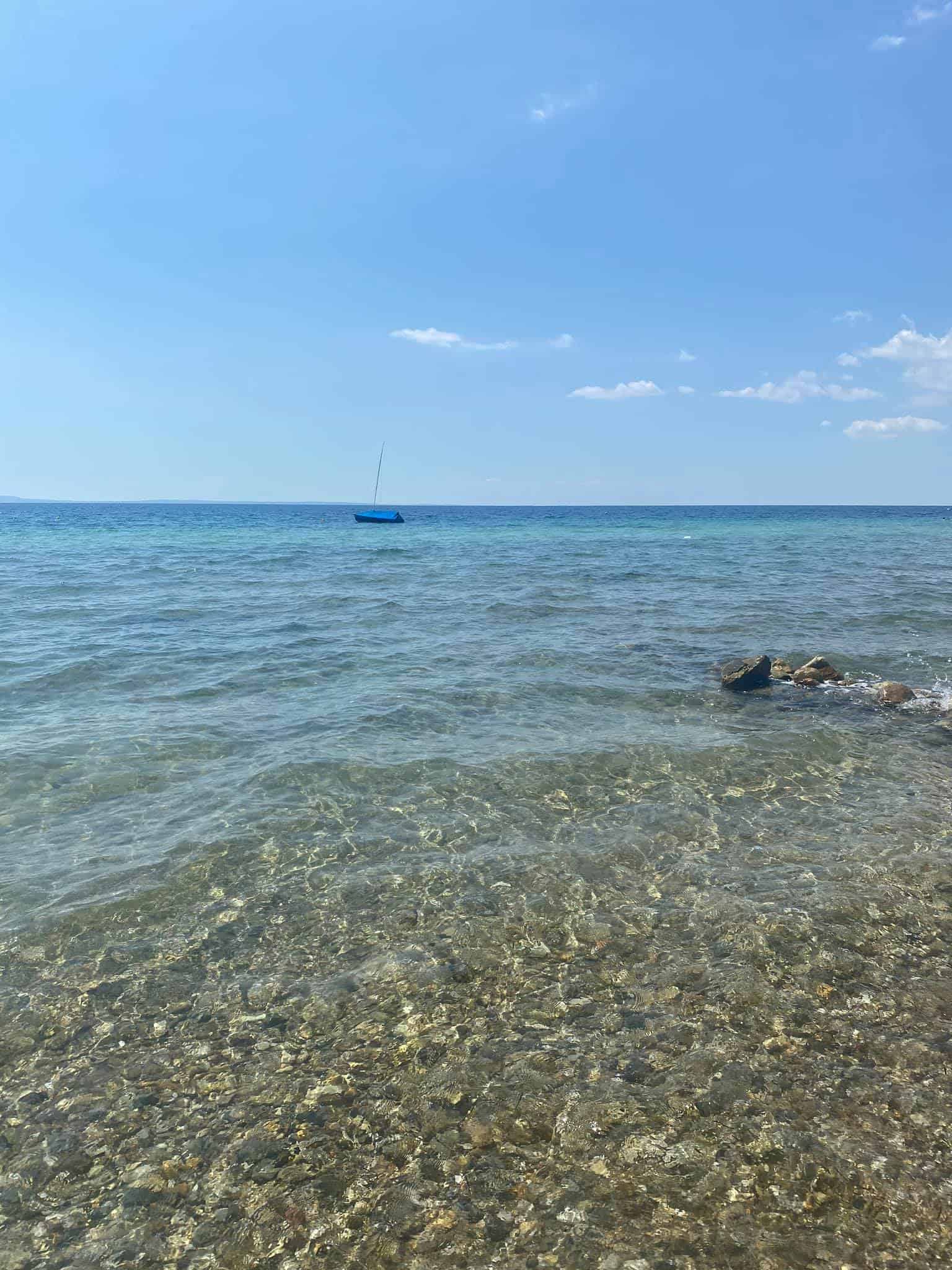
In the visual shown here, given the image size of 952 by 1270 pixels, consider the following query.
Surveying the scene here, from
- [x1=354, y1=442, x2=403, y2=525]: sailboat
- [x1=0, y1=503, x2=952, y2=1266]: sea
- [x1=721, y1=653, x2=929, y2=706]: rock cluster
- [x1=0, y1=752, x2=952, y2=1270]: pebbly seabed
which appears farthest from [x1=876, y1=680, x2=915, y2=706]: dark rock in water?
[x1=354, y1=442, x2=403, y2=525]: sailboat

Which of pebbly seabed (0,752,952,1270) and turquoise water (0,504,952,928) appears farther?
turquoise water (0,504,952,928)

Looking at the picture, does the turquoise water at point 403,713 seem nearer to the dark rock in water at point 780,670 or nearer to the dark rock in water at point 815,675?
the dark rock in water at point 815,675

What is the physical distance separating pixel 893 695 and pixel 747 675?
9.19 ft

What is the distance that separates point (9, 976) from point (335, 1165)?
3.67m

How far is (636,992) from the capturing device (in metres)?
5.99

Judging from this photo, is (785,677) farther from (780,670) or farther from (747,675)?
(747,675)

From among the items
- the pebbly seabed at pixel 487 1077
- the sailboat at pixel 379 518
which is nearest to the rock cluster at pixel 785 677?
the pebbly seabed at pixel 487 1077

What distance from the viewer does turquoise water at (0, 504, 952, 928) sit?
9031 mm

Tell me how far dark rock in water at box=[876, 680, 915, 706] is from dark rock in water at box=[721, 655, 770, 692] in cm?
221

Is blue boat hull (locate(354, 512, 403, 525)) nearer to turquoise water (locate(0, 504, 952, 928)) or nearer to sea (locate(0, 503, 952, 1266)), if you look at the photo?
turquoise water (locate(0, 504, 952, 928))

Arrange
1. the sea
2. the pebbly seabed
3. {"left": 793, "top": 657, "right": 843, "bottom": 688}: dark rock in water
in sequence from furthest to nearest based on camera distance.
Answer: {"left": 793, "top": 657, "right": 843, "bottom": 688}: dark rock in water → the sea → the pebbly seabed

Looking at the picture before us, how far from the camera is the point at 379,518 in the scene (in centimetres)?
9431

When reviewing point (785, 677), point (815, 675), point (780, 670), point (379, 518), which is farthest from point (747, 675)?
point (379, 518)

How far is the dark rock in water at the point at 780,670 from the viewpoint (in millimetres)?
16406
